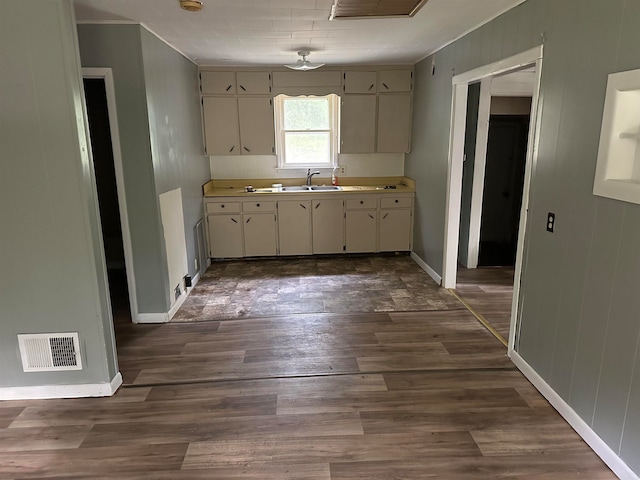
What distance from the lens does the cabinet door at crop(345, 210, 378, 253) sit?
5363mm

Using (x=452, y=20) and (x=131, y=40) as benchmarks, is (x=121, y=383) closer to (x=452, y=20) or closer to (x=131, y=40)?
(x=131, y=40)

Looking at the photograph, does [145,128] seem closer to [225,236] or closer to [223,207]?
[223,207]

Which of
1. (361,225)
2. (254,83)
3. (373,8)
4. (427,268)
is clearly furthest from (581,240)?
(254,83)

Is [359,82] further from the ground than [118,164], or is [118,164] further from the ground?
[359,82]

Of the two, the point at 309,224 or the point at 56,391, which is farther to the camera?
the point at 309,224

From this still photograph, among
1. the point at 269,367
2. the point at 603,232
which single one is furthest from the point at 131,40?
the point at 603,232

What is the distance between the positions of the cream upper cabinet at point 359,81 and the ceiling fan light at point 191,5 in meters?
2.79

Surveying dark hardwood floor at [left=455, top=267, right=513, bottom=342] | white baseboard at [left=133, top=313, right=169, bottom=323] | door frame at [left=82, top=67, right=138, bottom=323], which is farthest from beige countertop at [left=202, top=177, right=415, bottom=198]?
white baseboard at [left=133, top=313, right=169, bottom=323]

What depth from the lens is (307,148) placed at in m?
5.73

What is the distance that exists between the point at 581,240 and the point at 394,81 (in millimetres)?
3677

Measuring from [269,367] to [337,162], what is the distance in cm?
350

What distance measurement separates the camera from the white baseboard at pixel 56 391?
2561mm

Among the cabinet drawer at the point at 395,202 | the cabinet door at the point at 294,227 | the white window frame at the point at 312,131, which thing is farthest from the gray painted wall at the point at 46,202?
the cabinet drawer at the point at 395,202

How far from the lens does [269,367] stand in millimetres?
2910
